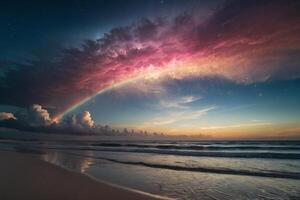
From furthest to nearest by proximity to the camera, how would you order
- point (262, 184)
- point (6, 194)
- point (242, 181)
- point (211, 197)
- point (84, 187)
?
point (242, 181)
point (262, 184)
point (84, 187)
point (211, 197)
point (6, 194)

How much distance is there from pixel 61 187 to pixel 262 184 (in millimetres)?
7420

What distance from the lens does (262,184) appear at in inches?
390

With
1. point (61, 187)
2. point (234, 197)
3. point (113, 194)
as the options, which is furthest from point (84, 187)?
point (234, 197)

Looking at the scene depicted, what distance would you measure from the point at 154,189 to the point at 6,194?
435 centimetres

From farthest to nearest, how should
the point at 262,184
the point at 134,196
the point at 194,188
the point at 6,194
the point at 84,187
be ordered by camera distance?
the point at 262,184
the point at 194,188
the point at 84,187
the point at 134,196
the point at 6,194

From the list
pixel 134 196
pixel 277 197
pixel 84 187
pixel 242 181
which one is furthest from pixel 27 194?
pixel 242 181

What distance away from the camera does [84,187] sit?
26.9 ft

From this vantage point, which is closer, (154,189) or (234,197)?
(234,197)

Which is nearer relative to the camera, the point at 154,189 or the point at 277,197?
the point at 277,197

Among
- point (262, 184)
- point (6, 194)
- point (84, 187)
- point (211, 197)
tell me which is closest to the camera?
point (6, 194)

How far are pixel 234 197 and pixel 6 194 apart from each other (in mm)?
6384

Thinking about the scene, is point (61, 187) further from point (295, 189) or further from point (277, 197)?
point (295, 189)

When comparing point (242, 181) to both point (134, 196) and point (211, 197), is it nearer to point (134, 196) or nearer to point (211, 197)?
point (211, 197)

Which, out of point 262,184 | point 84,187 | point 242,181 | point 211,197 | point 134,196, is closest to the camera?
point 134,196
